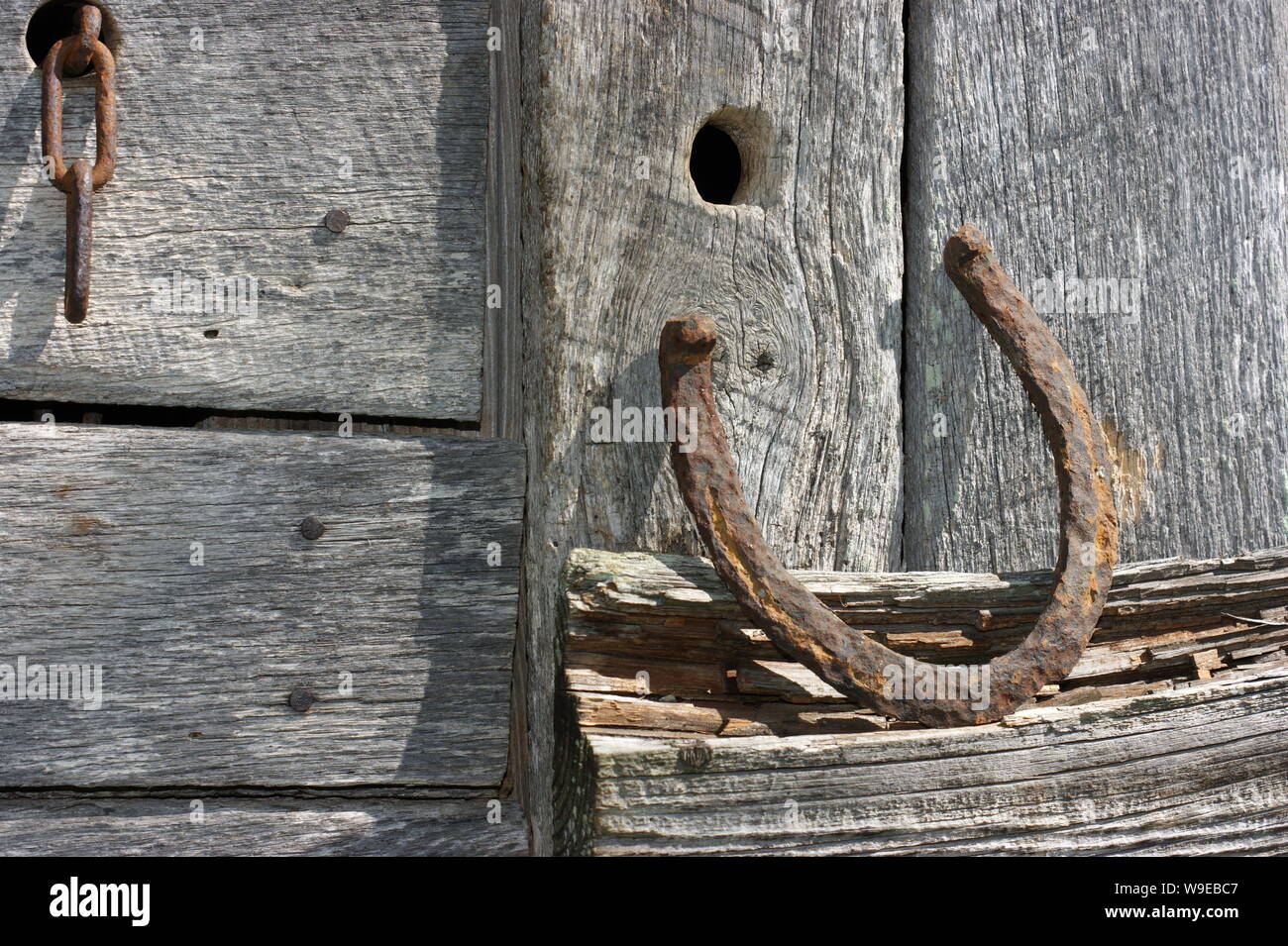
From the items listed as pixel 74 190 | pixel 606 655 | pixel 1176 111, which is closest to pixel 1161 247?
pixel 1176 111

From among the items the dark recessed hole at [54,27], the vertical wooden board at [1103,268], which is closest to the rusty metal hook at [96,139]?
the dark recessed hole at [54,27]

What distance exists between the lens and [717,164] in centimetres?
141

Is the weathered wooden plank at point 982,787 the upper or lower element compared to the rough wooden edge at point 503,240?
lower

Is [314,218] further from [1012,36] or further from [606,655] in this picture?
[1012,36]

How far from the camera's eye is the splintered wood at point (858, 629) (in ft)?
3.56

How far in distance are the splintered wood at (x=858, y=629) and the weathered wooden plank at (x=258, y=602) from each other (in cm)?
21

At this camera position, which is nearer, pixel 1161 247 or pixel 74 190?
pixel 74 190

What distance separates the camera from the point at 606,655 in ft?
3.58

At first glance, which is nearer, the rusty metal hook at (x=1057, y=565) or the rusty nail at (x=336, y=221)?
the rusty metal hook at (x=1057, y=565)

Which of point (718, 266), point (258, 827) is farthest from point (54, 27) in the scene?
point (258, 827)

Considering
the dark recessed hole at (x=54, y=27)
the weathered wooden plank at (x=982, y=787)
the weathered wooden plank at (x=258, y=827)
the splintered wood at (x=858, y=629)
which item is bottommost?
the weathered wooden plank at (x=258, y=827)

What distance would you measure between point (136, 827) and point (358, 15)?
93 centimetres

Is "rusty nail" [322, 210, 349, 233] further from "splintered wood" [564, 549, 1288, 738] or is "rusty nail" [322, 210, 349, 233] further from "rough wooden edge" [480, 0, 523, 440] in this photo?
"splintered wood" [564, 549, 1288, 738]

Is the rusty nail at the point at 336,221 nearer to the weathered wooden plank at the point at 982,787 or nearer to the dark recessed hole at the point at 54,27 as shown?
the dark recessed hole at the point at 54,27
